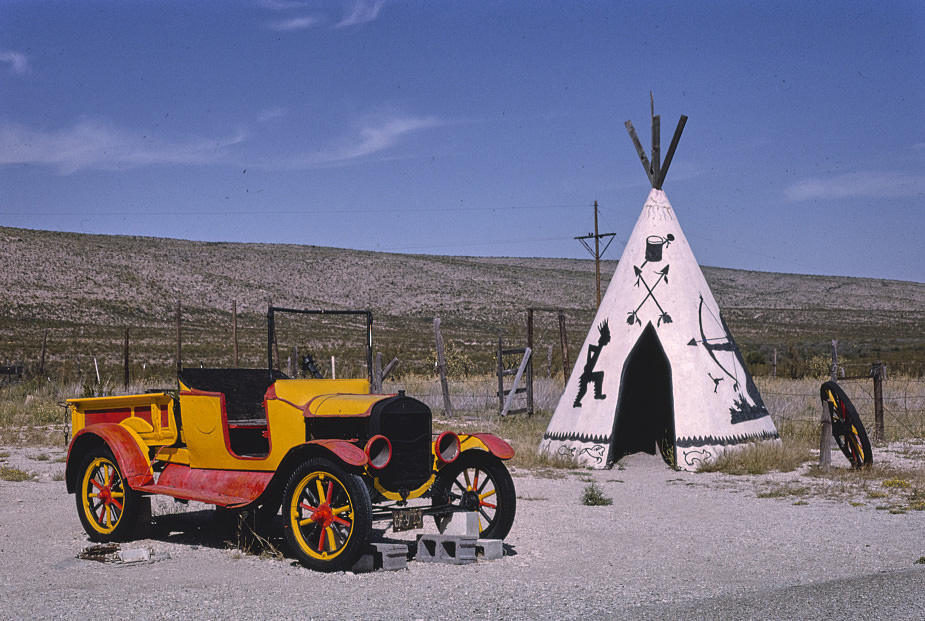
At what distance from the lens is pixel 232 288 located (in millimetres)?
74625

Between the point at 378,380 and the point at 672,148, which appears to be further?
the point at 378,380

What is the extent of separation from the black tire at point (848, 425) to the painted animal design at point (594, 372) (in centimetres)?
270

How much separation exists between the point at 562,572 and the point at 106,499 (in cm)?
373

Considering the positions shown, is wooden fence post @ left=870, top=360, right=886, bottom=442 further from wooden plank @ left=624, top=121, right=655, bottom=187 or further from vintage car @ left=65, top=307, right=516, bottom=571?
vintage car @ left=65, top=307, right=516, bottom=571

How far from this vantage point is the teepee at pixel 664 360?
37.7 ft

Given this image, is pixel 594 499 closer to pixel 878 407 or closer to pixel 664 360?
pixel 664 360

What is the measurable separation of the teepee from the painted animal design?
14 mm

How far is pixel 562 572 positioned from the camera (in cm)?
594

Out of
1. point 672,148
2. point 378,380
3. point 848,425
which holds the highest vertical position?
point 672,148

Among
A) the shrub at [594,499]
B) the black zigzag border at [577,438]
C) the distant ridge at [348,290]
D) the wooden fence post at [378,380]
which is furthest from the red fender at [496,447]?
Result: the distant ridge at [348,290]

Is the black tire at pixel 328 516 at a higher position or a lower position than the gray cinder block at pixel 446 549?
higher

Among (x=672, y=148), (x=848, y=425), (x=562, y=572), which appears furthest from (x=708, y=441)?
(x=562, y=572)

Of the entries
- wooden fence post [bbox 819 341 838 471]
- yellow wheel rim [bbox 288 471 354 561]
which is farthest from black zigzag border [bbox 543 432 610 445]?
yellow wheel rim [bbox 288 471 354 561]

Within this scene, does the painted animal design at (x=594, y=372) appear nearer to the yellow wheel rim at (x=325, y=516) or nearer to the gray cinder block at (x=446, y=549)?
the gray cinder block at (x=446, y=549)
